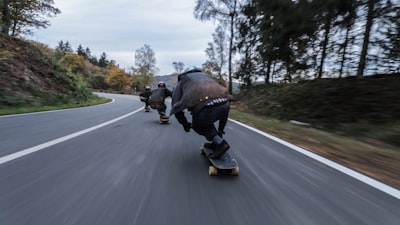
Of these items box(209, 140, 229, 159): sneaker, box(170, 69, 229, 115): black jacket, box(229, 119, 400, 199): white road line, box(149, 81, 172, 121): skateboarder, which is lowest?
box(229, 119, 400, 199): white road line

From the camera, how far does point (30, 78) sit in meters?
16.2

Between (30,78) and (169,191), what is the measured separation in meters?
17.6

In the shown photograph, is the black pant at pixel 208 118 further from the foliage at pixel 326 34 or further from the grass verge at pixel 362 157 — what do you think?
the foliage at pixel 326 34

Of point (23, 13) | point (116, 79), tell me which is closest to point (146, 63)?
point (116, 79)

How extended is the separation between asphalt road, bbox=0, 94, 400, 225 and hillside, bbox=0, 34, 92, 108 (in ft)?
38.6

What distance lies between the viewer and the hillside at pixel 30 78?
44.9 ft

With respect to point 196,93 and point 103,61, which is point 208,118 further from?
point 103,61

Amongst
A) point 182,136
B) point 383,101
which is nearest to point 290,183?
point 182,136

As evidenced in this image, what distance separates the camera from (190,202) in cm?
231

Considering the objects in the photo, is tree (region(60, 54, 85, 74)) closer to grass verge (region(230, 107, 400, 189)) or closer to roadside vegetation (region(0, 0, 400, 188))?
roadside vegetation (region(0, 0, 400, 188))

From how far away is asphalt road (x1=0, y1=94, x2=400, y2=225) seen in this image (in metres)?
2.03

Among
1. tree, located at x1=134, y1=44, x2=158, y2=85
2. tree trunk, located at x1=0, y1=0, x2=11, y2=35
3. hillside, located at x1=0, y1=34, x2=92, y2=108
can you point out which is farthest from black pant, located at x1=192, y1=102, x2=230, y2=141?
tree, located at x1=134, y1=44, x2=158, y2=85

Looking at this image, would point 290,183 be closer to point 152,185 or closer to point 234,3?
point 152,185

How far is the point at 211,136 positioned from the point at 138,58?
2815 inches
